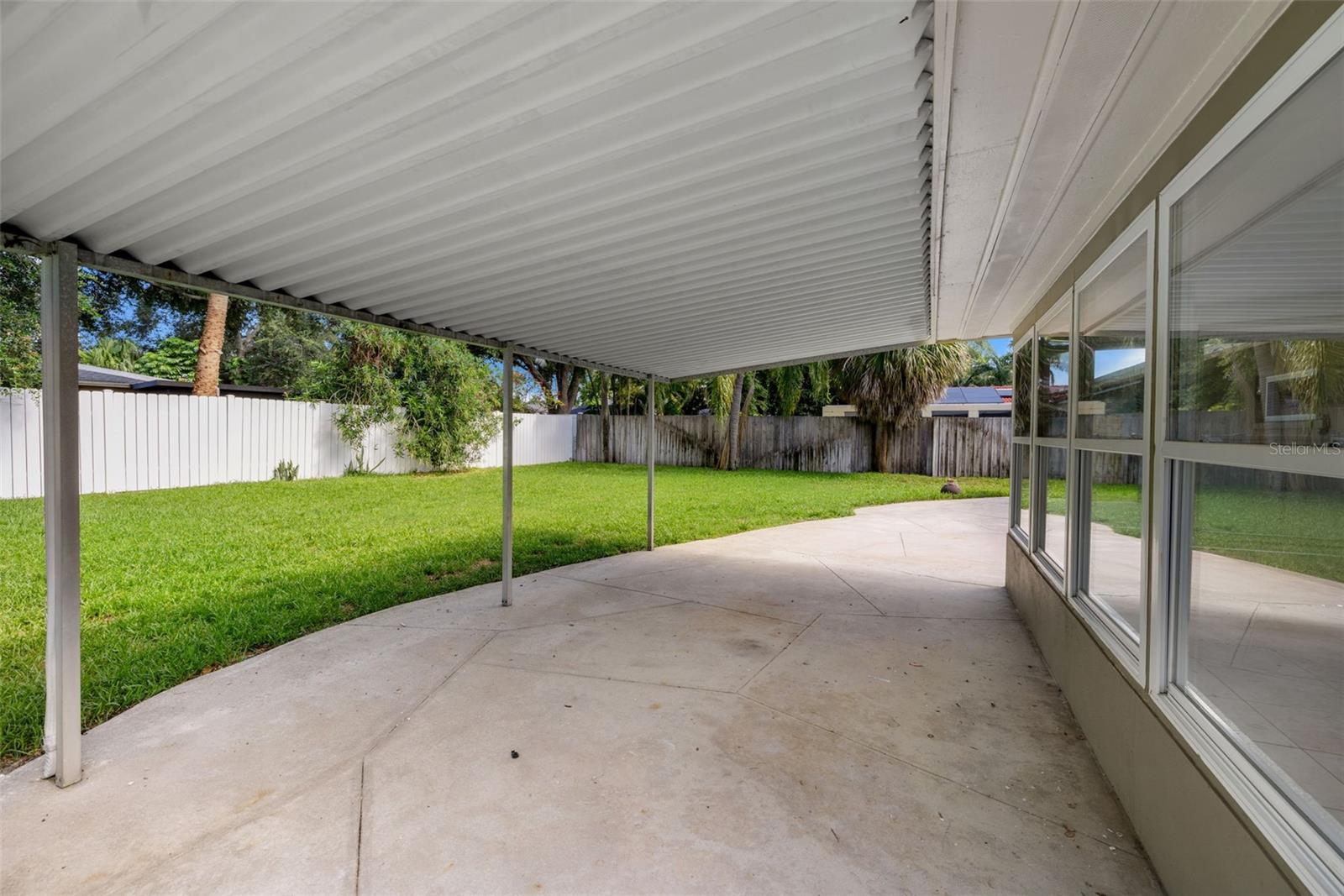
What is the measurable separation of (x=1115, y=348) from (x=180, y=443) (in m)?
12.2

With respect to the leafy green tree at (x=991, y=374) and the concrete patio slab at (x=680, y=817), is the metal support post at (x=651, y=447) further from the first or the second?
the leafy green tree at (x=991, y=374)

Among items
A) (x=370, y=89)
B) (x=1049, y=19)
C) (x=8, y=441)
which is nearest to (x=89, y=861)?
(x=370, y=89)

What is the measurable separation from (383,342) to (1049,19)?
1332cm

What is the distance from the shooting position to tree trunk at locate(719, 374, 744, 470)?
15.9m

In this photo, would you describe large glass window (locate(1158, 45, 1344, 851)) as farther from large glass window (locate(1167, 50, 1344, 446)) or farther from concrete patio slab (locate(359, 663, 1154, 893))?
concrete patio slab (locate(359, 663, 1154, 893))

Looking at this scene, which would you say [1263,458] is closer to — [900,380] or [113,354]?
[900,380]

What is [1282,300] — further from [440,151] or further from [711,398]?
[711,398]

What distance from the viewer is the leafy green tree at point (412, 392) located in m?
12.6

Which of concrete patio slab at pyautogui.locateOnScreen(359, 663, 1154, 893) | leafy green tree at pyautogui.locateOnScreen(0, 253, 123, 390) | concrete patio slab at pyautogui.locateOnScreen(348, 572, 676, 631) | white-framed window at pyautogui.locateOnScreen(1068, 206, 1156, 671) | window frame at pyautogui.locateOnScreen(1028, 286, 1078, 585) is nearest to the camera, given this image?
concrete patio slab at pyautogui.locateOnScreen(359, 663, 1154, 893)

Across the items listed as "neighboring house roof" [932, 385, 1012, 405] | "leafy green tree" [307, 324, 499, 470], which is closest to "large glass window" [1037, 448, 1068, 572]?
"leafy green tree" [307, 324, 499, 470]

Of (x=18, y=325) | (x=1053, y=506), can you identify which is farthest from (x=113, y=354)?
(x=1053, y=506)

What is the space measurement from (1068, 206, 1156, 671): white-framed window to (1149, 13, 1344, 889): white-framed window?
15 centimetres

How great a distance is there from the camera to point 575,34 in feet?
4.55

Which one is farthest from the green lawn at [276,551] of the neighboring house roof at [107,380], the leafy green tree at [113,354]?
the leafy green tree at [113,354]
